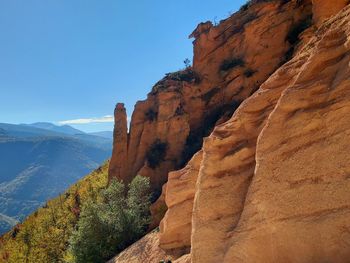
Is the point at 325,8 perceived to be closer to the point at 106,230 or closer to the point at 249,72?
the point at 249,72

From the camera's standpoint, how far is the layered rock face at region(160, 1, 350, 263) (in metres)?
11.4

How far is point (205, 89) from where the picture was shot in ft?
190

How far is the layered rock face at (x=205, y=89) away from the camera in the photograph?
51.3 meters

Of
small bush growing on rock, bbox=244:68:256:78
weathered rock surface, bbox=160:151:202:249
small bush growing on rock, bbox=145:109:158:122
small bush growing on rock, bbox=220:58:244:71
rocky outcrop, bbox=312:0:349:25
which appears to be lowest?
weathered rock surface, bbox=160:151:202:249

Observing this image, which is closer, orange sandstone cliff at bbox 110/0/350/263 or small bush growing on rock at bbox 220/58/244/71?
orange sandstone cliff at bbox 110/0/350/263

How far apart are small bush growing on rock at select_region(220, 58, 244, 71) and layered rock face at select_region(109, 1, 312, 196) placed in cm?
14

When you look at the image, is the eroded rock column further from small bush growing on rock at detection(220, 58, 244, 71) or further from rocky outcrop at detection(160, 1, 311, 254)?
rocky outcrop at detection(160, 1, 311, 254)

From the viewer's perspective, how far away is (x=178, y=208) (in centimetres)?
2412

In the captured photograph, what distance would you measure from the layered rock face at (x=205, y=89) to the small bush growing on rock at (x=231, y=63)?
144mm

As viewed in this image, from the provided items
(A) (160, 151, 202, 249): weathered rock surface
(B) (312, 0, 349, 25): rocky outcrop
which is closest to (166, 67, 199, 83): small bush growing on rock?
(B) (312, 0, 349, 25): rocky outcrop

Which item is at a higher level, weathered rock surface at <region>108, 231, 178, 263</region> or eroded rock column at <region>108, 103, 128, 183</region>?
eroded rock column at <region>108, 103, 128, 183</region>

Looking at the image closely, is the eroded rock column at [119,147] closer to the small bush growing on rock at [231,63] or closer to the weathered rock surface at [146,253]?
the small bush growing on rock at [231,63]

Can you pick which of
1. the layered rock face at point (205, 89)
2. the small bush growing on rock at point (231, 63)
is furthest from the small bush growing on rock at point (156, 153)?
the small bush growing on rock at point (231, 63)

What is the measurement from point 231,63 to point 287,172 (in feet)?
145
